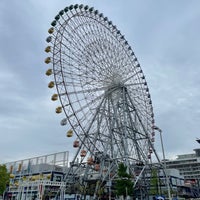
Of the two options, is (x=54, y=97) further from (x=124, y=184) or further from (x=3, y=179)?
(x=3, y=179)

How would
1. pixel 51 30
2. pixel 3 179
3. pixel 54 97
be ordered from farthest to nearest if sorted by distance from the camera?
pixel 3 179 < pixel 51 30 < pixel 54 97

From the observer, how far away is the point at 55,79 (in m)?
28.3

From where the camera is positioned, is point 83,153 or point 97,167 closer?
point 83,153

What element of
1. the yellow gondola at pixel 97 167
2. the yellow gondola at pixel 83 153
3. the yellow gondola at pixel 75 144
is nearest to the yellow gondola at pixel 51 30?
the yellow gondola at pixel 75 144

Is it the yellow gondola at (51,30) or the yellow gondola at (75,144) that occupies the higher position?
the yellow gondola at (51,30)

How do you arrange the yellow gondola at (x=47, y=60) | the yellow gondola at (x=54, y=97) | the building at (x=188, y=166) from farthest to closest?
the building at (x=188, y=166)
the yellow gondola at (x=47, y=60)
the yellow gondola at (x=54, y=97)

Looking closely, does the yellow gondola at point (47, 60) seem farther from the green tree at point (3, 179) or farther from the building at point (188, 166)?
the building at point (188, 166)

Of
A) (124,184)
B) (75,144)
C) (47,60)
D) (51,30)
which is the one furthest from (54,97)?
(124,184)

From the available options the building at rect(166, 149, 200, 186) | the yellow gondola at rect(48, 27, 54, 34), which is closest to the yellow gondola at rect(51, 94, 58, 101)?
the yellow gondola at rect(48, 27, 54, 34)

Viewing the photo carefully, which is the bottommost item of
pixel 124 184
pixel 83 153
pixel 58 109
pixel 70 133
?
pixel 124 184

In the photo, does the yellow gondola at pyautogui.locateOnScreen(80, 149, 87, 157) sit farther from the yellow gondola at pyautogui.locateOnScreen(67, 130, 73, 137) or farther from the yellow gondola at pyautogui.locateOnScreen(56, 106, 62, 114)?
the yellow gondola at pyautogui.locateOnScreen(56, 106, 62, 114)

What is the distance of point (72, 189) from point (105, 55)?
810 inches

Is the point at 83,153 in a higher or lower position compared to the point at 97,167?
higher

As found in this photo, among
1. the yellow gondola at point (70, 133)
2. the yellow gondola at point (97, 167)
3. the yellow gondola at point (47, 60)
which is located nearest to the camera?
the yellow gondola at point (47, 60)
